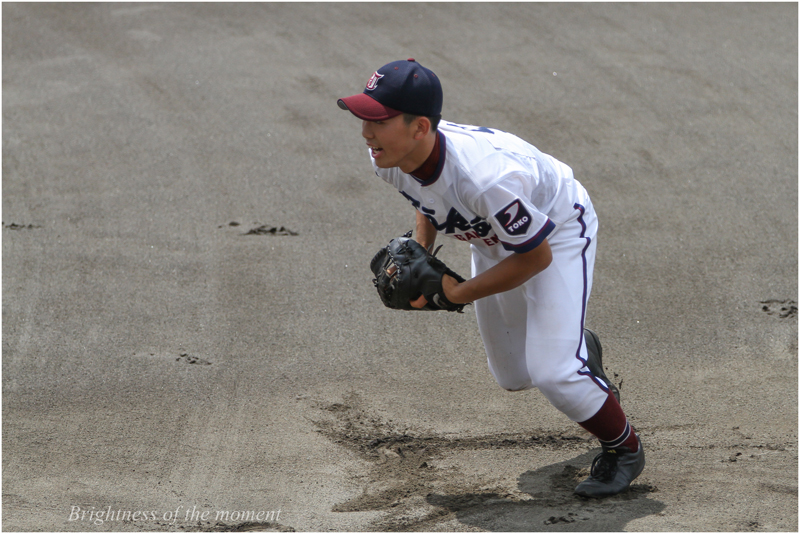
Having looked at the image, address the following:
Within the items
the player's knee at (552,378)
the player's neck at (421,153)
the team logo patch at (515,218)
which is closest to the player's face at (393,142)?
the player's neck at (421,153)

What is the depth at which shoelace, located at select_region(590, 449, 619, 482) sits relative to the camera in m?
3.37

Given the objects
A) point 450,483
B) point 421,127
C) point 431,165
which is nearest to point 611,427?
point 450,483

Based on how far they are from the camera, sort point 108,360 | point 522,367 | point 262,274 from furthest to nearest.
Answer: point 262,274 < point 108,360 < point 522,367

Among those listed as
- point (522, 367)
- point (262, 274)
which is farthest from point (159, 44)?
point (522, 367)

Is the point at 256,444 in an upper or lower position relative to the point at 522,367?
lower

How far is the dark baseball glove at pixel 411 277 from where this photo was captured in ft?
10.5

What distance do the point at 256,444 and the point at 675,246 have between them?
3.62 meters

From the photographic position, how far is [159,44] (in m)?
8.45

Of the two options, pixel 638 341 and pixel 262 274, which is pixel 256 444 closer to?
pixel 262 274

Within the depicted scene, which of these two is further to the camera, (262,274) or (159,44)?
(159,44)

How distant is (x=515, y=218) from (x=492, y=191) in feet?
0.45

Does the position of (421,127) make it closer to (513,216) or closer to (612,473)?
(513,216)

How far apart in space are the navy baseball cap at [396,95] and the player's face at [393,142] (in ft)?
0.15

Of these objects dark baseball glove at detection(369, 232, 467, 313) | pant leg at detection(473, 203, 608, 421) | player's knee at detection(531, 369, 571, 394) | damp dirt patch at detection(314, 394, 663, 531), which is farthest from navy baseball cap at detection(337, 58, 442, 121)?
damp dirt patch at detection(314, 394, 663, 531)
